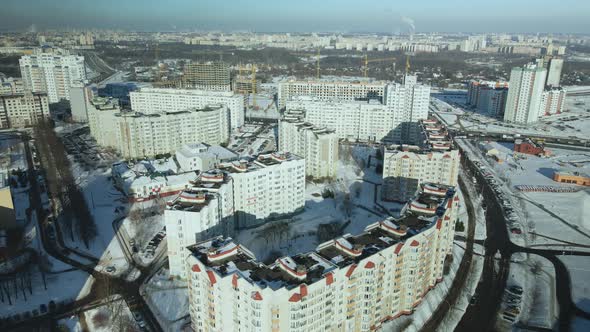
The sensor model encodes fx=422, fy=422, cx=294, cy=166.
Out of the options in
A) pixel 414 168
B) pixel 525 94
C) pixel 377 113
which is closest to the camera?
pixel 414 168

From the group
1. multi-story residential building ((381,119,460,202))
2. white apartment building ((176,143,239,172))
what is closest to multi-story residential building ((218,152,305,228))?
multi-story residential building ((381,119,460,202))

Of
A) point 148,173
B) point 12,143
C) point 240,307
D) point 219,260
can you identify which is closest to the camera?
point 240,307

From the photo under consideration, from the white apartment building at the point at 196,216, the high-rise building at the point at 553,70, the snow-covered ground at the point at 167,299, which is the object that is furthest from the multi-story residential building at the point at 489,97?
the snow-covered ground at the point at 167,299

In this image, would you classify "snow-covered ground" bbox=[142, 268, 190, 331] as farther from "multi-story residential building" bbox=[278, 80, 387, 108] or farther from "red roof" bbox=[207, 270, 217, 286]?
"multi-story residential building" bbox=[278, 80, 387, 108]

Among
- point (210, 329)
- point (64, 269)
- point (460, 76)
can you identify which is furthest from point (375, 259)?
point (460, 76)

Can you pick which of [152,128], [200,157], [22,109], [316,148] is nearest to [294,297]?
[316,148]

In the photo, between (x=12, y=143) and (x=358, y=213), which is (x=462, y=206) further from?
(x=12, y=143)

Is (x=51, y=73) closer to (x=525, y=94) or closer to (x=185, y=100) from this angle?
(x=185, y=100)
